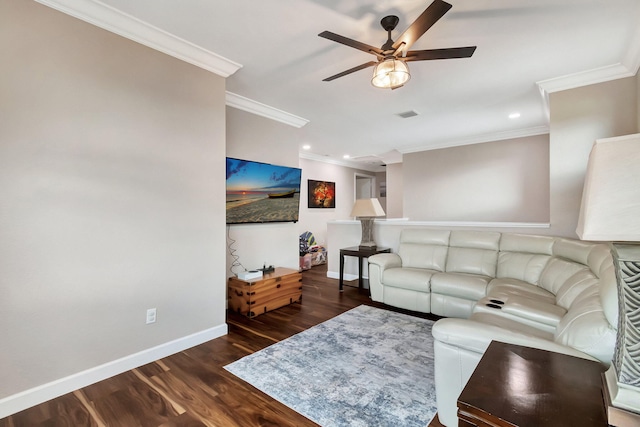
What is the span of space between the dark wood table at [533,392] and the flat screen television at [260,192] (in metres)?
3.07

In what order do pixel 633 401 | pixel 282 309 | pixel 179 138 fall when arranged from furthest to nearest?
pixel 282 309, pixel 179 138, pixel 633 401

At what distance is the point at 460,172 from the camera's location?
18.9 feet

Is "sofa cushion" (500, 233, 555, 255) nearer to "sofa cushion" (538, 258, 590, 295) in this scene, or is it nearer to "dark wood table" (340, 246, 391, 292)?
"sofa cushion" (538, 258, 590, 295)

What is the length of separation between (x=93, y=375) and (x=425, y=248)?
367 cm

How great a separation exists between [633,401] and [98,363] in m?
2.92

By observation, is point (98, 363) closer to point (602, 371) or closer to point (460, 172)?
point (602, 371)

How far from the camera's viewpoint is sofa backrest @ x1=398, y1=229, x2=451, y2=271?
372 cm

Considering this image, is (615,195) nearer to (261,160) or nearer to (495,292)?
(495,292)

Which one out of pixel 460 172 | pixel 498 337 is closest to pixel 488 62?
pixel 498 337

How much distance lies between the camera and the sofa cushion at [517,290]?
99.5 inches

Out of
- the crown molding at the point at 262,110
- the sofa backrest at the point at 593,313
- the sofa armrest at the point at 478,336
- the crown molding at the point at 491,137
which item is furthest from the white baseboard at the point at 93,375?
the crown molding at the point at 491,137

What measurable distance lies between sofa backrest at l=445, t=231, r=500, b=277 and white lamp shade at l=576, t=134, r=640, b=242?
294 cm

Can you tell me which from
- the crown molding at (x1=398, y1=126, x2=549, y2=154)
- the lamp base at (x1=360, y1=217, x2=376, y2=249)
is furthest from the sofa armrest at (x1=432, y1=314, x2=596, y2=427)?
the crown molding at (x1=398, y1=126, x2=549, y2=154)

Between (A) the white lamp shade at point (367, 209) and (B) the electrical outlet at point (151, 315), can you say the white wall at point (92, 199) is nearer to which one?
(B) the electrical outlet at point (151, 315)
